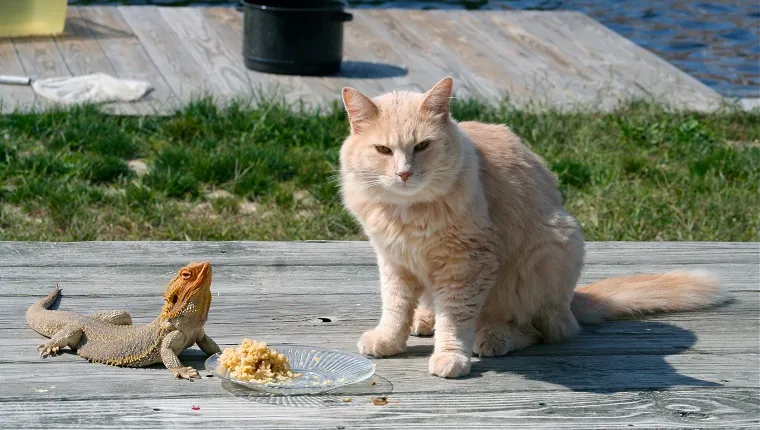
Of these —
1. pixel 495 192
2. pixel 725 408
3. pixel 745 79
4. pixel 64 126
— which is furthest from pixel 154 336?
pixel 745 79

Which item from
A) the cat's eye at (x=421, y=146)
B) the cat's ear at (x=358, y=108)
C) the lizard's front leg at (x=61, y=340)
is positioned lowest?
the lizard's front leg at (x=61, y=340)

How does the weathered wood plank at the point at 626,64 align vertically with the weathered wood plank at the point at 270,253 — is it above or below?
below

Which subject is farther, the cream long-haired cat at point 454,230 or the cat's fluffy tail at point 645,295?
the cat's fluffy tail at point 645,295

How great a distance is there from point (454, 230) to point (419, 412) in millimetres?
545

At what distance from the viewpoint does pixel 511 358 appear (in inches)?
121

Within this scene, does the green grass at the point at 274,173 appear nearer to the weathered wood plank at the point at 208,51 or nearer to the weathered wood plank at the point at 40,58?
the weathered wood plank at the point at 208,51

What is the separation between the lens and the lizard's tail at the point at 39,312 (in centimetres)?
301

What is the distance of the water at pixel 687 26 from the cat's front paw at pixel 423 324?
237 inches

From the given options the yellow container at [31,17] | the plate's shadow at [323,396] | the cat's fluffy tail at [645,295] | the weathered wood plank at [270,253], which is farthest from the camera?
the yellow container at [31,17]

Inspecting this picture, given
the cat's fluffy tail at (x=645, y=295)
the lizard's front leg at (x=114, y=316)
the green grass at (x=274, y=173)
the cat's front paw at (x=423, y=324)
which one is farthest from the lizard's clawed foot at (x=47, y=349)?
the green grass at (x=274, y=173)

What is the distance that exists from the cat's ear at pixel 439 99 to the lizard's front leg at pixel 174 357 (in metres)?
0.91

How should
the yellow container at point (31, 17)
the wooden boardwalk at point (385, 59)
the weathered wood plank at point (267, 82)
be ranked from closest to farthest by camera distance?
the weathered wood plank at point (267, 82)
the wooden boardwalk at point (385, 59)
the yellow container at point (31, 17)

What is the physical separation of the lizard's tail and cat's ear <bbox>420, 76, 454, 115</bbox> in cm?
125

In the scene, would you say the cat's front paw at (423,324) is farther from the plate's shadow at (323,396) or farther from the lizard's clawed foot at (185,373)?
the lizard's clawed foot at (185,373)
